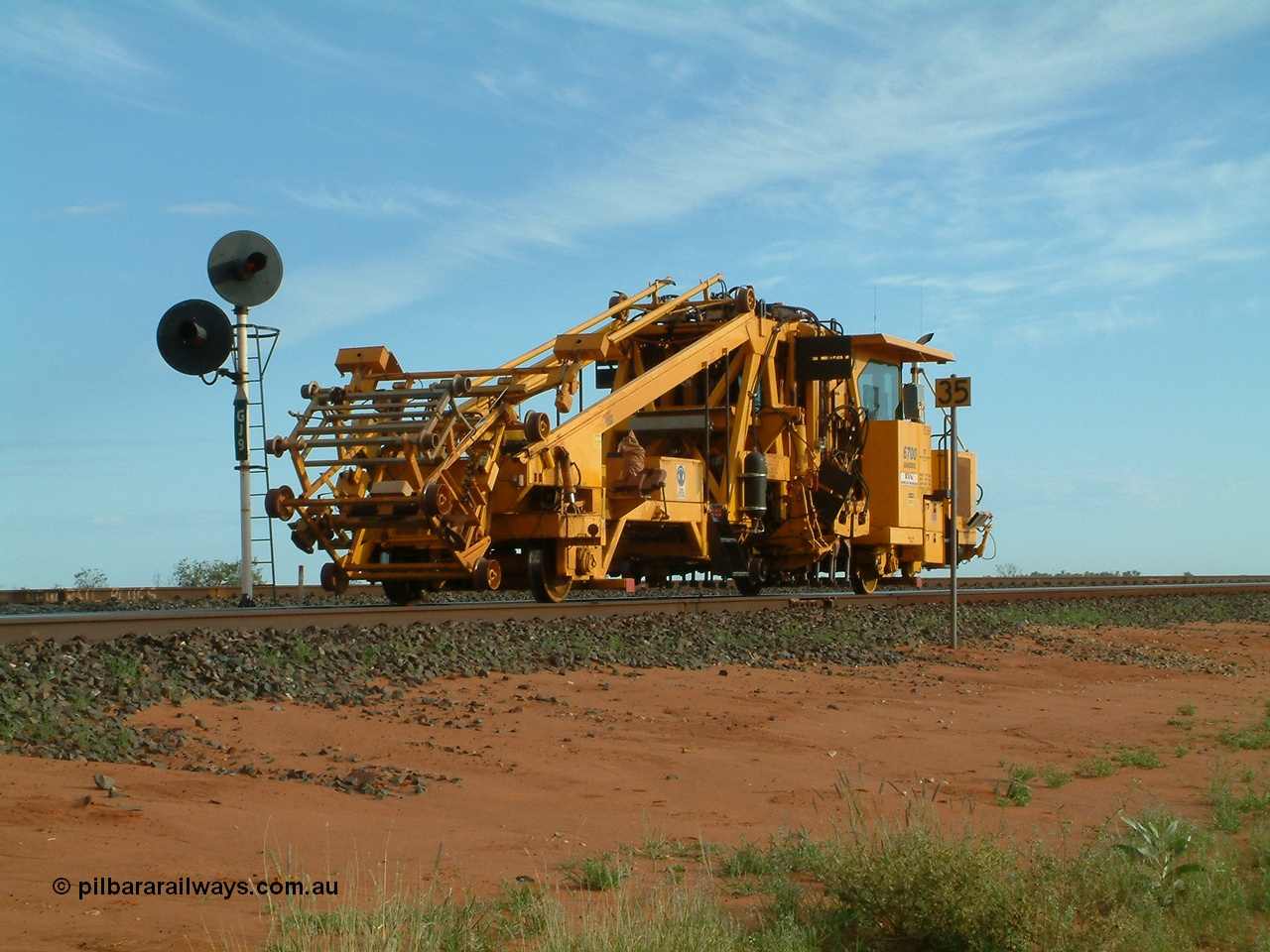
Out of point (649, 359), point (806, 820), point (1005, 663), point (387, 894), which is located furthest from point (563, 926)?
point (649, 359)

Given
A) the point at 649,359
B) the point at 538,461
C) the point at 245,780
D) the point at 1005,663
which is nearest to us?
the point at 245,780

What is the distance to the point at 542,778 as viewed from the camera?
7383 millimetres

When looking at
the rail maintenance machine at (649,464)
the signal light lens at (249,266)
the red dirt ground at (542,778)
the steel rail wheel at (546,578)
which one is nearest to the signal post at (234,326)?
the signal light lens at (249,266)

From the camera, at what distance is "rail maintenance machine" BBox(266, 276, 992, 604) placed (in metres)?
14.5

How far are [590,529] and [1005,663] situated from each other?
466 centimetres

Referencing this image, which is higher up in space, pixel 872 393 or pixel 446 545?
pixel 872 393

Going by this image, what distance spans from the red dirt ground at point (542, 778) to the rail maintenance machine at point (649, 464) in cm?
398

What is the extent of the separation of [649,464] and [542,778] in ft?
29.8

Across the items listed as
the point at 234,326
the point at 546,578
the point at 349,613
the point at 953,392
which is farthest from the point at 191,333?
the point at 953,392

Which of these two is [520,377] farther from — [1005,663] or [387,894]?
[387,894]

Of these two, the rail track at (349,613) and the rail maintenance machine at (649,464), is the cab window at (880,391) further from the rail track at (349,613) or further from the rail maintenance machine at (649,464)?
the rail track at (349,613)

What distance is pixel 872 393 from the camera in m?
20.7

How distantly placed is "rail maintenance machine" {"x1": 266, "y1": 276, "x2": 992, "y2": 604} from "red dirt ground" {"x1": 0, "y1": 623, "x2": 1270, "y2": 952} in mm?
3981

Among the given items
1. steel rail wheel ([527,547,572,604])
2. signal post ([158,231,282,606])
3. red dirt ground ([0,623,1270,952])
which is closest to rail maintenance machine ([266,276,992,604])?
steel rail wheel ([527,547,572,604])
